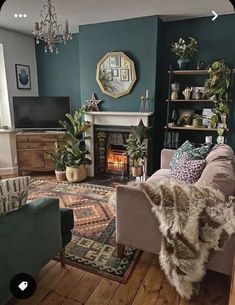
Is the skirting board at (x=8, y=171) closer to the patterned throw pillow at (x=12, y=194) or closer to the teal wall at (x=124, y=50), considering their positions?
the teal wall at (x=124, y=50)

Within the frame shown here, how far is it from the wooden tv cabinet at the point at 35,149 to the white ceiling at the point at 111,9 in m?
1.90

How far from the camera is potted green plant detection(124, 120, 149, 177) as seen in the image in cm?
374

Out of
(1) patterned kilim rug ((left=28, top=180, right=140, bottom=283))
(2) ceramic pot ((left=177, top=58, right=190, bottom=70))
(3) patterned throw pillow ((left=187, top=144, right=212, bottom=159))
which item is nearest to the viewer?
(1) patterned kilim rug ((left=28, top=180, right=140, bottom=283))

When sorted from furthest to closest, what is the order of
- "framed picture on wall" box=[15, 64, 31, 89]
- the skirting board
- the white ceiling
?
"framed picture on wall" box=[15, 64, 31, 89] → the skirting board → the white ceiling

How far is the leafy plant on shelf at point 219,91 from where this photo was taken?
10.9 ft

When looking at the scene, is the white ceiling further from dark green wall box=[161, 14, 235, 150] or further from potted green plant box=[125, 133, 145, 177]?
potted green plant box=[125, 133, 145, 177]

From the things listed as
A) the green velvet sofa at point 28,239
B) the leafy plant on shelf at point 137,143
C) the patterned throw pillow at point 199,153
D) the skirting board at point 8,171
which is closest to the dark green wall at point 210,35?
the leafy plant on shelf at point 137,143

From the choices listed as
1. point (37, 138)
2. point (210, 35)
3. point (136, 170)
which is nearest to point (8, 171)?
point (37, 138)

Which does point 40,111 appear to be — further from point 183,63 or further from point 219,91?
point 219,91

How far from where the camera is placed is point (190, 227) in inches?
60.6

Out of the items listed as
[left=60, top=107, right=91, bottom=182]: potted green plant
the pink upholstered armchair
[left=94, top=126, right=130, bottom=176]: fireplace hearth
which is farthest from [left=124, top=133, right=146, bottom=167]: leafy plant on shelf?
the pink upholstered armchair

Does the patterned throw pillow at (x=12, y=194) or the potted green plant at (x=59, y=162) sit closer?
the patterned throw pillow at (x=12, y=194)

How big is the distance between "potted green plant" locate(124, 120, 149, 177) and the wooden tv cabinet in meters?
1.40

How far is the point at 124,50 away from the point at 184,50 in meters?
0.97
